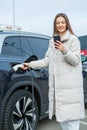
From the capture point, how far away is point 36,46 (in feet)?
20.7

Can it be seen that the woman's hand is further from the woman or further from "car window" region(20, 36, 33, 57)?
"car window" region(20, 36, 33, 57)

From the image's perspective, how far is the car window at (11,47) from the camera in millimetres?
5478

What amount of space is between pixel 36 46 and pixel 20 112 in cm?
141

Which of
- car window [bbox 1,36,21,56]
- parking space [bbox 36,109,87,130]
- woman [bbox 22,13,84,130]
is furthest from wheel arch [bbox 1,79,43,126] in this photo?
woman [bbox 22,13,84,130]

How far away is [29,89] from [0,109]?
2.61 ft

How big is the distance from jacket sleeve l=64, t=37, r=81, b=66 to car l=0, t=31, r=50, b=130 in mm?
1014

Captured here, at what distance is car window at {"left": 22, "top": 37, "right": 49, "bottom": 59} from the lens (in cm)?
615

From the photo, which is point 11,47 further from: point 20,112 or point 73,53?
point 73,53

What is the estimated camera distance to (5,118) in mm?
5027

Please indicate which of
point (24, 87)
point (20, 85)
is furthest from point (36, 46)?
point (20, 85)

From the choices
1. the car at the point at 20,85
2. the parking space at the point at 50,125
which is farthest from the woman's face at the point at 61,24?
the parking space at the point at 50,125

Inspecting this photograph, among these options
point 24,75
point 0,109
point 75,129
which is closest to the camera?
point 75,129

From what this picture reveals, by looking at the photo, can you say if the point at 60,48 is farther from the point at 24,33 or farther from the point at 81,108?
the point at 24,33

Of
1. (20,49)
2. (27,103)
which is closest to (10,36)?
(20,49)
